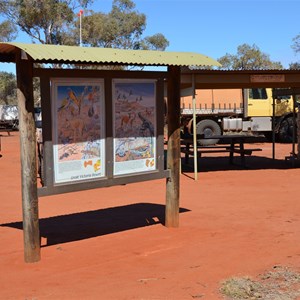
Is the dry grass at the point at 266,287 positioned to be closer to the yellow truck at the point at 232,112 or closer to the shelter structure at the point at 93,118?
the shelter structure at the point at 93,118

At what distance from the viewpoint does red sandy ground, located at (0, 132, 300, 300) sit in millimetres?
4414

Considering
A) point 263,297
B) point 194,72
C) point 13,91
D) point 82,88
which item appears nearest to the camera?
point 263,297

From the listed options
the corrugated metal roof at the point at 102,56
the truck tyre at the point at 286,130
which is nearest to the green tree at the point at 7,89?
the truck tyre at the point at 286,130

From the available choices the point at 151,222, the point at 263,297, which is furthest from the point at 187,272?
Result: the point at 151,222

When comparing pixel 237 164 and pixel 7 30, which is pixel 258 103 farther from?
pixel 7 30

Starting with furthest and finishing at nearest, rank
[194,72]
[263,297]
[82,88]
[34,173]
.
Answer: [194,72] → [82,88] → [34,173] → [263,297]

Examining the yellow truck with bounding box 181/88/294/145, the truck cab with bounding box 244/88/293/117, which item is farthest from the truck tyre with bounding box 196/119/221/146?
the truck cab with bounding box 244/88/293/117

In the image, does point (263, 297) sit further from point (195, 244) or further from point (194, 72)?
point (194, 72)

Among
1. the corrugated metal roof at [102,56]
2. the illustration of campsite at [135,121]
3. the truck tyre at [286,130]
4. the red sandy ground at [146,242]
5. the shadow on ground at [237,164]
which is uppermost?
the corrugated metal roof at [102,56]

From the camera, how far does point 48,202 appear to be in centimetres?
862

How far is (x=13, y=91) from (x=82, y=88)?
67.6 m

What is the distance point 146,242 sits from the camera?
590cm

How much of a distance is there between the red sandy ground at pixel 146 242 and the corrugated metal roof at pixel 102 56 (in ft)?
6.92

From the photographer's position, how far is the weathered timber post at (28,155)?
4.95 metres
